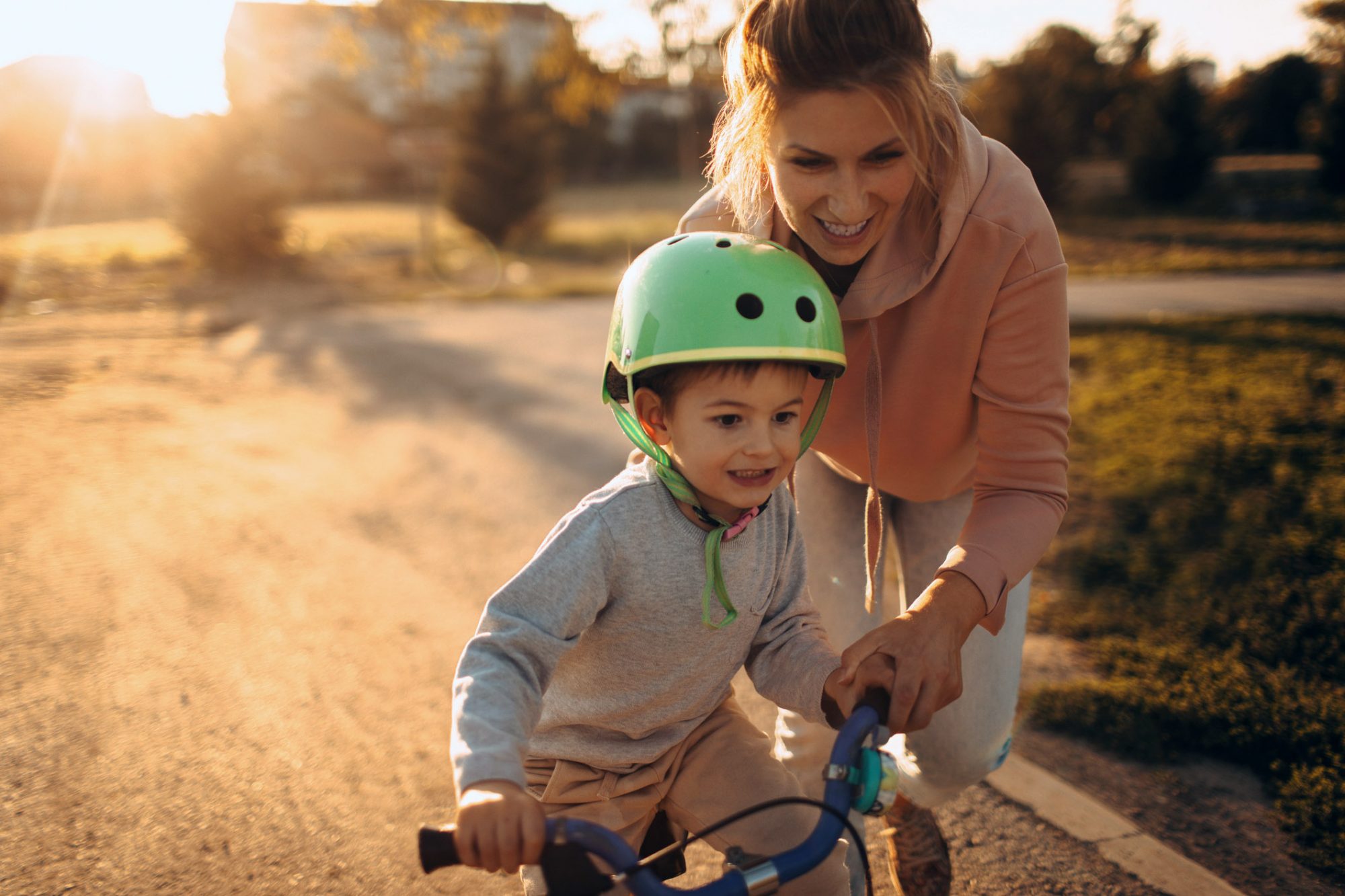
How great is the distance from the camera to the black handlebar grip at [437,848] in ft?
5.35

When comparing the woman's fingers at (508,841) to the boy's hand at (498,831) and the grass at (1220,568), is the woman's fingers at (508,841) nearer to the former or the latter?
the boy's hand at (498,831)

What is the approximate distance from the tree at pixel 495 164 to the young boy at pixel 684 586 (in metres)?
22.6

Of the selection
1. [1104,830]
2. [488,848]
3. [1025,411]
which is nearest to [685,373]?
[1025,411]

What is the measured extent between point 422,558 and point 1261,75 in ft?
92.7

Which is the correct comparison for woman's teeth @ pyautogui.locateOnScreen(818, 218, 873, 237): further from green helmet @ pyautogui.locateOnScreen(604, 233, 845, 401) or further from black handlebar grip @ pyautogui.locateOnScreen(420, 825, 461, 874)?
black handlebar grip @ pyautogui.locateOnScreen(420, 825, 461, 874)

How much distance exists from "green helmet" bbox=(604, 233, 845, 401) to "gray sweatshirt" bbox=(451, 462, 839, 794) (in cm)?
32

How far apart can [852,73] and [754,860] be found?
1651 mm

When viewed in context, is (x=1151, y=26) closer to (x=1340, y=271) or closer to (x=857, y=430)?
(x=1340, y=271)

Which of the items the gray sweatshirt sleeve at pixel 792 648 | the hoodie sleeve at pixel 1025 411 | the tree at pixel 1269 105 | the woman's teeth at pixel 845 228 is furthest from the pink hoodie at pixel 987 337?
the tree at pixel 1269 105

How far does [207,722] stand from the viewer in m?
3.84

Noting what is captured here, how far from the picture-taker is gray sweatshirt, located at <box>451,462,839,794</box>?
198cm

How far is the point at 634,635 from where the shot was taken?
221 cm

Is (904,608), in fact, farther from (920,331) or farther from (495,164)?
(495,164)

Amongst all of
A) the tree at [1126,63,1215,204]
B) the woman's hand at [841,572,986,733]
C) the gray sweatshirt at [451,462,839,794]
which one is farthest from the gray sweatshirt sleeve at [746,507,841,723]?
the tree at [1126,63,1215,204]
